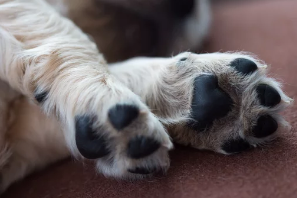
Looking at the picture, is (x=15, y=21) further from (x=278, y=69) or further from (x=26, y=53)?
(x=278, y=69)

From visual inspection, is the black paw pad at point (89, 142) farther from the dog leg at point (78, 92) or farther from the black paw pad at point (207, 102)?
the black paw pad at point (207, 102)

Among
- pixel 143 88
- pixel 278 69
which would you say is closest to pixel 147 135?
pixel 143 88

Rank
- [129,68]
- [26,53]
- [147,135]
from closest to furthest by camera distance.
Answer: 1. [147,135]
2. [26,53]
3. [129,68]

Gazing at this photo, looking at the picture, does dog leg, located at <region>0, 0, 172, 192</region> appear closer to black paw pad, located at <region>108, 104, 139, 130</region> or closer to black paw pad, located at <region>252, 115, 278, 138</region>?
black paw pad, located at <region>108, 104, 139, 130</region>

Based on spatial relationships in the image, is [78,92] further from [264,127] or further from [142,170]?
[264,127]

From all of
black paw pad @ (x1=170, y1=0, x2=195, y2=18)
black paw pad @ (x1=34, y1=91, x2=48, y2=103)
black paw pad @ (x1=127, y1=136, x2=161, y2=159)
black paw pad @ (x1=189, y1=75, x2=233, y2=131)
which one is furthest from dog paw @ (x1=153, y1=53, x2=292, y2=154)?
black paw pad @ (x1=170, y1=0, x2=195, y2=18)

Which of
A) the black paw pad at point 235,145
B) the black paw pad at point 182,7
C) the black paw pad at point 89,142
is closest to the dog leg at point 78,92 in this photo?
the black paw pad at point 89,142

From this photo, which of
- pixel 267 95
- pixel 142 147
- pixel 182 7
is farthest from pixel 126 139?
pixel 182 7
